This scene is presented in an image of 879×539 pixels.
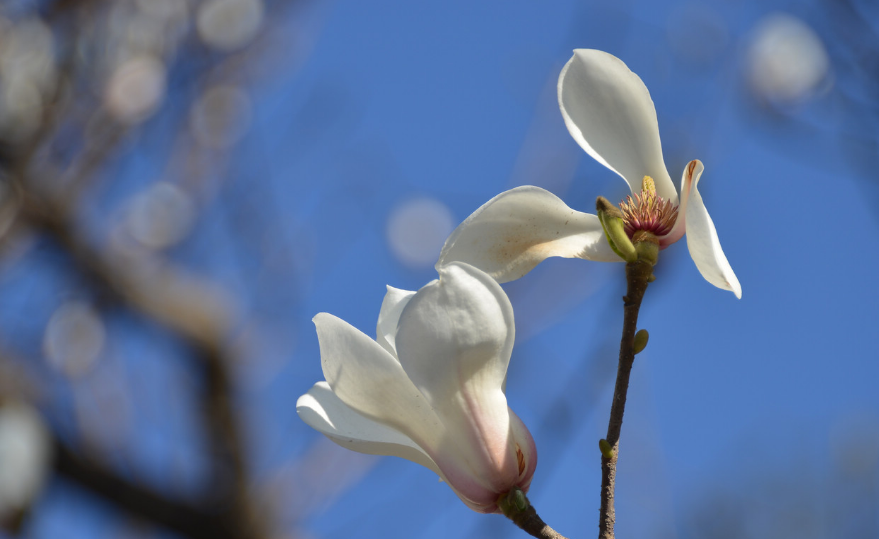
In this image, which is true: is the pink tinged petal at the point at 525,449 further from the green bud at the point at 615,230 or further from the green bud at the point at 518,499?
the green bud at the point at 615,230

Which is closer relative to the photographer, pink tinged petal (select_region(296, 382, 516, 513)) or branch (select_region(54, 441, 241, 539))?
pink tinged petal (select_region(296, 382, 516, 513))

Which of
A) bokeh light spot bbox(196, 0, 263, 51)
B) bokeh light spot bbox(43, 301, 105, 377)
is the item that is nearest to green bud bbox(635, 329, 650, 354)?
bokeh light spot bbox(43, 301, 105, 377)

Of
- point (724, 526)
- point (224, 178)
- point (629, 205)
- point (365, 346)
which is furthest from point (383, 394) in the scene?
point (724, 526)

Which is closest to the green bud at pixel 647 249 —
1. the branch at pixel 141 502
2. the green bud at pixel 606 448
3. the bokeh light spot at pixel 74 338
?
the green bud at pixel 606 448

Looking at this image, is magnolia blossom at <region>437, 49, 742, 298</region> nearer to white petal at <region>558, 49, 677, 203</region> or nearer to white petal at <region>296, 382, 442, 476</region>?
white petal at <region>558, 49, 677, 203</region>

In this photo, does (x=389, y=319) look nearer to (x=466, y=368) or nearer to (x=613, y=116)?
(x=466, y=368)

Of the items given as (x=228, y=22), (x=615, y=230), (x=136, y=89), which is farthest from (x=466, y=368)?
(x=228, y=22)

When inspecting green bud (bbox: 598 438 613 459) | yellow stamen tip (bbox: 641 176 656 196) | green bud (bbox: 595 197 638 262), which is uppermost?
yellow stamen tip (bbox: 641 176 656 196)
